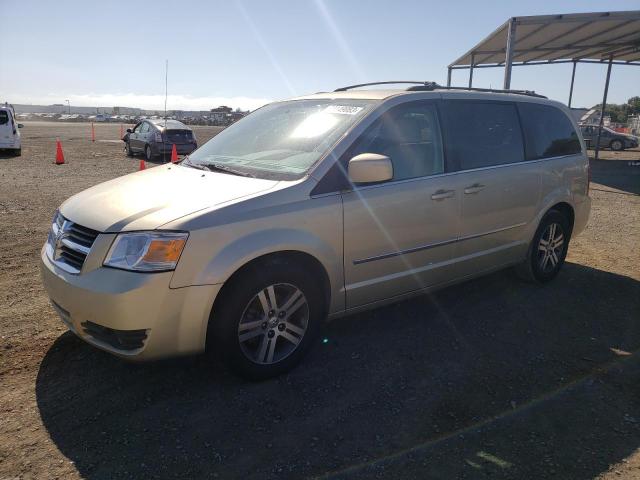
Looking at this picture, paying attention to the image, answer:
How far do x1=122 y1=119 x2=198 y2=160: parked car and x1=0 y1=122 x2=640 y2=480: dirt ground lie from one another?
13.7 metres

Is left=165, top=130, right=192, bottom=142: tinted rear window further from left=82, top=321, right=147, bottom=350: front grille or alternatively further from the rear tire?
left=82, top=321, right=147, bottom=350: front grille

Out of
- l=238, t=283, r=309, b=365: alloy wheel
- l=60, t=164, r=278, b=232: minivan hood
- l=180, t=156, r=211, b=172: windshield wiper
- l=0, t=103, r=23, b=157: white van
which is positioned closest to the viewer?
l=60, t=164, r=278, b=232: minivan hood

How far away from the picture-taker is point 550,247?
5.19m

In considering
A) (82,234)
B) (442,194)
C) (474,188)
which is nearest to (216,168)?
(82,234)

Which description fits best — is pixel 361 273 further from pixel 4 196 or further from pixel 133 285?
pixel 4 196

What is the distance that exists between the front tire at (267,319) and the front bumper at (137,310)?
121mm

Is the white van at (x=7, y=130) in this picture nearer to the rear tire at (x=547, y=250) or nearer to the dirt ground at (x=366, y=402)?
the dirt ground at (x=366, y=402)

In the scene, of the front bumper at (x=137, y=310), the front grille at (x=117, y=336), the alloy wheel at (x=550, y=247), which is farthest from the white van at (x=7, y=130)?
the alloy wheel at (x=550, y=247)

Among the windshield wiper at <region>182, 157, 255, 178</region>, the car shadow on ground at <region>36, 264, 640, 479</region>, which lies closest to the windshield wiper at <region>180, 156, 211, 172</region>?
the windshield wiper at <region>182, 157, 255, 178</region>

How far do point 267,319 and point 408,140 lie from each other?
1.77 meters

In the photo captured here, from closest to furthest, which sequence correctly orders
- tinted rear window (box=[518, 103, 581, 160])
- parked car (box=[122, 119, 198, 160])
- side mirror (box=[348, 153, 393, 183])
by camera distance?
side mirror (box=[348, 153, 393, 183]) < tinted rear window (box=[518, 103, 581, 160]) < parked car (box=[122, 119, 198, 160])

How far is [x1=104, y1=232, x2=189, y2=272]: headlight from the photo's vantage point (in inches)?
Answer: 107

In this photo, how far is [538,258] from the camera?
5.09 meters

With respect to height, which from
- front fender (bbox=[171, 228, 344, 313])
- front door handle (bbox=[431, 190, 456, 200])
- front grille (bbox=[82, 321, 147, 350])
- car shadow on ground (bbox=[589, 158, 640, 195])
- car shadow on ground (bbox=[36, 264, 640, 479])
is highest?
front door handle (bbox=[431, 190, 456, 200])
